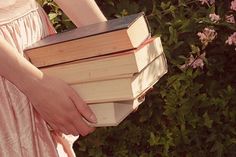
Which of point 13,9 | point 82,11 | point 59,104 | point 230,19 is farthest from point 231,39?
point 59,104

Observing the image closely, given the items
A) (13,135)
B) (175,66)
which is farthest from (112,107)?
(175,66)

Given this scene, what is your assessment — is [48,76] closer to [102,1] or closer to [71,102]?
[71,102]

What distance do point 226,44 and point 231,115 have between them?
0.99ft

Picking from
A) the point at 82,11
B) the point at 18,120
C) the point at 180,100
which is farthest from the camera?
the point at 180,100

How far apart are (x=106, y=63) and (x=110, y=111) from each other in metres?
0.09

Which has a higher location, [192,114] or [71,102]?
[71,102]

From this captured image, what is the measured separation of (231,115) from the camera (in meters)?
2.31

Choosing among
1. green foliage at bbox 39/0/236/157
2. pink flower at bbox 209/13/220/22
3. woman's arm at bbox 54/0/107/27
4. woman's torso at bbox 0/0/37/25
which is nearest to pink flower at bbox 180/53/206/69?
green foliage at bbox 39/0/236/157

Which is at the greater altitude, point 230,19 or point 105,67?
point 105,67

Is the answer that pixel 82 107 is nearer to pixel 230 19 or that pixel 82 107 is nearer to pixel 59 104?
pixel 59 104

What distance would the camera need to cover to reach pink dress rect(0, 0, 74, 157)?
3.71 ft

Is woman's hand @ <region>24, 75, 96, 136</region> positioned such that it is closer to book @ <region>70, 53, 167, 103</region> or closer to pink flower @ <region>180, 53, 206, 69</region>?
book @ <region>70, 53, 167, 103</region>

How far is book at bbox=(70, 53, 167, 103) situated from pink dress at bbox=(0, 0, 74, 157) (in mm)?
144

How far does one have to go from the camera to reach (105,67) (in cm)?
102
